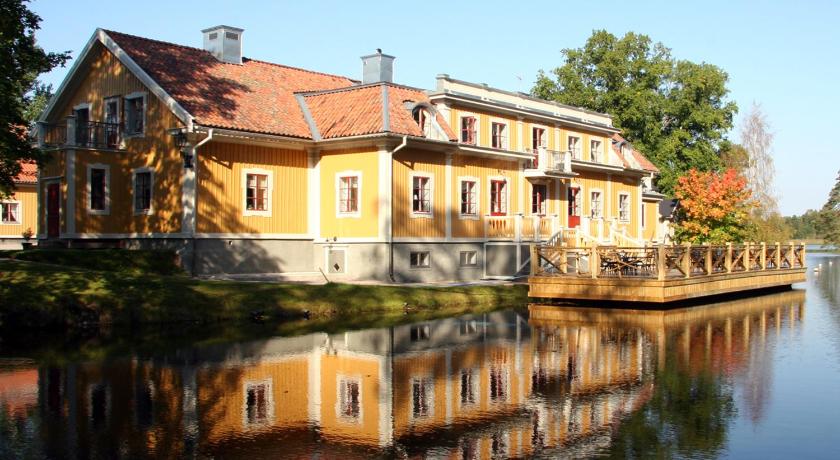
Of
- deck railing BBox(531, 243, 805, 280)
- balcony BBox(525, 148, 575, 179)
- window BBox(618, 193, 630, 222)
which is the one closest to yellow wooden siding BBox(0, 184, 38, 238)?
balcony BBox(525, 148, 575, 179)

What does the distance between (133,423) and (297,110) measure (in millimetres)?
24320

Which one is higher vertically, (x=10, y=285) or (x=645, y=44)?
(x=645, y=44)

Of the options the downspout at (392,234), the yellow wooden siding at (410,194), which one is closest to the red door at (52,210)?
Answer: the downspout at (392,234)

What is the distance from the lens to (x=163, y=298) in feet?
73.4

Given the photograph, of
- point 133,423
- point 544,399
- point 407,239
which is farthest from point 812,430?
point 407,239

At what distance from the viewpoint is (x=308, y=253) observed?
1298 inches

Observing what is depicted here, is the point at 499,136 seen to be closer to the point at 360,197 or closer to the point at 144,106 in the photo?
the point at 360,197

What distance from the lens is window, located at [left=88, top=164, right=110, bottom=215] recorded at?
32156mm

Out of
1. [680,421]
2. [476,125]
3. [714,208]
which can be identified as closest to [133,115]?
[476,125]

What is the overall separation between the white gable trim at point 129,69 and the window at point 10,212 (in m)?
12.0

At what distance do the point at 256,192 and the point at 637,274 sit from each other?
13.6 meters

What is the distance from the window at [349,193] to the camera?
32.0m

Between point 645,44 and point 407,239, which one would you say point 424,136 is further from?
point 645,44

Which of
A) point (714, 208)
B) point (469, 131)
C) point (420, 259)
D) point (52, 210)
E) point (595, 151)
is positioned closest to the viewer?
point (420, 259)
